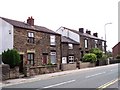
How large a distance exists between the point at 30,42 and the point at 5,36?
3467 mm

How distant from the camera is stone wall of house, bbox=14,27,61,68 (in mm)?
33906

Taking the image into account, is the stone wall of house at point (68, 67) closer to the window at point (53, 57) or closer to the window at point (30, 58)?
the window at point (53, 57)

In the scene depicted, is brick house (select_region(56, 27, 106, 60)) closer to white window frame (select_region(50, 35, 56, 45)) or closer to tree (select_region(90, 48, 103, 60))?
tree (select_region(90, 48, 103, 60))

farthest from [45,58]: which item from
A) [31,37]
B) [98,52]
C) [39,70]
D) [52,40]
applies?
[98,52]

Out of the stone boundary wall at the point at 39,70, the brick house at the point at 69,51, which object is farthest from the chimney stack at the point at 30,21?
the brick house at the point at 69,51

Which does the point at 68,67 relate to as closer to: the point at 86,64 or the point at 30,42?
the point at 30,42

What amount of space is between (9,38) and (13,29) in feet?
3.89

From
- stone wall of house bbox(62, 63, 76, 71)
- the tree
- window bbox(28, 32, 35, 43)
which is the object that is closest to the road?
window bbox(28, 32, 35, 43)

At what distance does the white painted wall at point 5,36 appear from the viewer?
3331cm

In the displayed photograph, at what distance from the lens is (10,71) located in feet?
83.3

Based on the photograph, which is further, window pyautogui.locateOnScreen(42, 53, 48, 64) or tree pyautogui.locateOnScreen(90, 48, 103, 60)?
tree pyautogui.locateOnScreen(90, 48, 103, 60)

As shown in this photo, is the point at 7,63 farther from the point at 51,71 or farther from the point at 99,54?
the point at 99,54

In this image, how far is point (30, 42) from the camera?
36.3 meters

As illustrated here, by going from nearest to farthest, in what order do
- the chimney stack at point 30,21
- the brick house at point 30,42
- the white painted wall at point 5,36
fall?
the white painted wall at point 5,36 < the brick house at point 30,42 < the chimney stack at point 30,21
